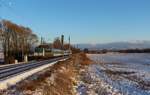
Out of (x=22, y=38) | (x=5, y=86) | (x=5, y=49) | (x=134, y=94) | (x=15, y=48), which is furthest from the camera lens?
(x=22, y=38)

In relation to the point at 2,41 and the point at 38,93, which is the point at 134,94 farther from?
the point at 2,41

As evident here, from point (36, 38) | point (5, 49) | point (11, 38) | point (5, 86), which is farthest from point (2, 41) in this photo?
point (5, 86)

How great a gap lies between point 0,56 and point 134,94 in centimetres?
5796

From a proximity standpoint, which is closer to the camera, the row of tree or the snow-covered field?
the snow-covered field

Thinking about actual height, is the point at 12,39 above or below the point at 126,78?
above

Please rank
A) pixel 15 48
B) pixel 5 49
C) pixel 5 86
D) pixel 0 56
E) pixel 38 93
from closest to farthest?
pixel 38 93, pixel 5 86, pixel 0 56, pixel 5 49, pixel 15 48

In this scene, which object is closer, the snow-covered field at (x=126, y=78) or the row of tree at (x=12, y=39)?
the snow-covered field at (x=126, y=78)

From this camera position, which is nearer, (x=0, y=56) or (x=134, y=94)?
(x=134, y=94)

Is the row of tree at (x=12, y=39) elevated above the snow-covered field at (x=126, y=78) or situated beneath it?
elevated above

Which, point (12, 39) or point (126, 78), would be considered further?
point (12, 39)

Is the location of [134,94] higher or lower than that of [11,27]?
lower

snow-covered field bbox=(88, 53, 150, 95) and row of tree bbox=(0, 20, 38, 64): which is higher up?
row of tree bbox=(0, 20, 38, 64)

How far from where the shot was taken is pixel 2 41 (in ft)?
265

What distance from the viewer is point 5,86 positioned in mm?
16906
